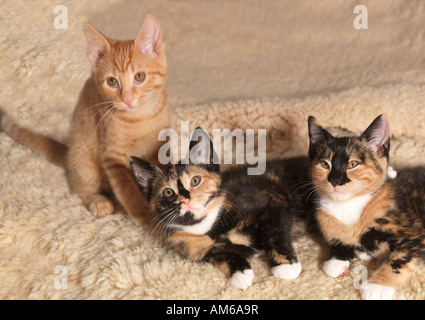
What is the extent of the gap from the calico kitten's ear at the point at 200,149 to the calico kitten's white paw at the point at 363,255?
1.53 ft

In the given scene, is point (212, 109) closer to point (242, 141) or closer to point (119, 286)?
point (242, 141)

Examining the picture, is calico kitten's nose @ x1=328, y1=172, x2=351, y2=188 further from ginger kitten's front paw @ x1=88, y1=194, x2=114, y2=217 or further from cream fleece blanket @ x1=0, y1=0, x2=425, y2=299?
ginger kitten's front paw @ x1=88, y1=194, x2=114, y2=217

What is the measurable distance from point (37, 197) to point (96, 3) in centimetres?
112

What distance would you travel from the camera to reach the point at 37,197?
1.69 meters

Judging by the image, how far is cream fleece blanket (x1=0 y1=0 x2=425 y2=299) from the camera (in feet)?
4.48

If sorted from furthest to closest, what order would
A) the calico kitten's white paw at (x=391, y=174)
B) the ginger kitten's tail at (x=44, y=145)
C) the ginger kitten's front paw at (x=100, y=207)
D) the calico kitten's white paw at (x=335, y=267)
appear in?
the ginger kitten's tail at (x=44, y=145) < the ginger kitten's front paw at (x=100, y=207) < the calico kitten's white paw at (x=391, y=174) < the calico kitten's white paw at (x=335, y=267)

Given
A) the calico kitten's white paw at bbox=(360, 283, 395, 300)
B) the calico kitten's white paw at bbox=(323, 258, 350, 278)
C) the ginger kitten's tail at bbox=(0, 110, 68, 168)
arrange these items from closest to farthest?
the calico kitten's white paw at bbox=(360, 283, 395, 300), the calico kitten's white paw at bbox=(323, 258, 350, 278), the ginger kitten's tail at bbox=(0, 110, 68, 168)

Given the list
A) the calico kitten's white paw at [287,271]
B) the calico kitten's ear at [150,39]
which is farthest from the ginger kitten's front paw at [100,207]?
the calico kitten's white paw at [287,271]

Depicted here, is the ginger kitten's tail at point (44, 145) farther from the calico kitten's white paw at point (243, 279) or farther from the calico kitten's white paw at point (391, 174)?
the calico kitten's white paw at point (391, 174)

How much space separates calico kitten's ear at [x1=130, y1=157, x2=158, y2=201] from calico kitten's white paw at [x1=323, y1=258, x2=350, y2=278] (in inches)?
20.6

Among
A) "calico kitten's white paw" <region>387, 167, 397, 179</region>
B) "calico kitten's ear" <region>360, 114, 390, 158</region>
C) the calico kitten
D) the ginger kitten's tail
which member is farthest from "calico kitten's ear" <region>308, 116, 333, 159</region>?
the ginger kitten's tail

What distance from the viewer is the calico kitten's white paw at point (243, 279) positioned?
1303mm

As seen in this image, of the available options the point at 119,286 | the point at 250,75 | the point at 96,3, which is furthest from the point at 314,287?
the point at 96,3

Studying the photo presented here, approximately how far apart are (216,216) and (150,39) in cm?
57
